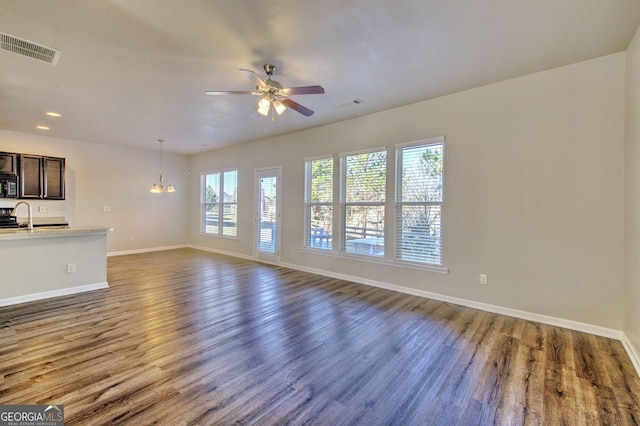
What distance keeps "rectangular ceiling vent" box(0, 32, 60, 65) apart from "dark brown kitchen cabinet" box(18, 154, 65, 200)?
4347 mm

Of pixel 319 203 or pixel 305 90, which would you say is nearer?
pixel 305 90

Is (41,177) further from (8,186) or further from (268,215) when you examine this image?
(268,215)

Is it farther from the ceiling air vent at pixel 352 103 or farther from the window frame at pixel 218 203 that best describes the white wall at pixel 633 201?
the window frame at pixel 218 203

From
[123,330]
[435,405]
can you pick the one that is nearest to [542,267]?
[435,405]

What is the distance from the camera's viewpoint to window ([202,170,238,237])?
760 centimetres

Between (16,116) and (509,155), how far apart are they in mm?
7821

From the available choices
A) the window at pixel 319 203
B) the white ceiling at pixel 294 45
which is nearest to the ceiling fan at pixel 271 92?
the white ceiling at pixel 294 45

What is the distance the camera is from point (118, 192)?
7.38 metres

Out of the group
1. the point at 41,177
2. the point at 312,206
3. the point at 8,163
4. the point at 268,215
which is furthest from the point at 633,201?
the point at 8,163

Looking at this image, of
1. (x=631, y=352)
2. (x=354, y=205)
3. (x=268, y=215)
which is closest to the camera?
(x=631, y=352)

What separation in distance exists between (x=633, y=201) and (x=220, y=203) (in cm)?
780

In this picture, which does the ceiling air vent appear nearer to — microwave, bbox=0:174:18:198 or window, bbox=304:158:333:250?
window, bbox=304:158:333:250

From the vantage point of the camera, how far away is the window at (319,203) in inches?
214

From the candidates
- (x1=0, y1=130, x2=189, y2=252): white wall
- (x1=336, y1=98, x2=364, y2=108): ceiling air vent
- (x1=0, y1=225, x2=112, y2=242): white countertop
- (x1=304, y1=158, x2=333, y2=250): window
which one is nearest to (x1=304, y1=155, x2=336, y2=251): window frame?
(x1=304, y1=158, x2=333, y2=250): window
